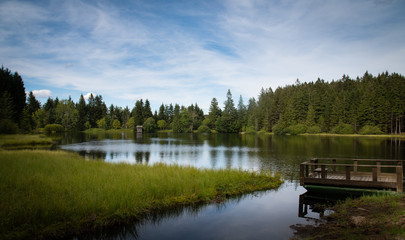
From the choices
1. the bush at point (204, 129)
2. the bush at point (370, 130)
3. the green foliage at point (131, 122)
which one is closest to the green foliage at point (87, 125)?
the green foliage at point (131, 122)

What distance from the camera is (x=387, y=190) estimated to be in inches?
501

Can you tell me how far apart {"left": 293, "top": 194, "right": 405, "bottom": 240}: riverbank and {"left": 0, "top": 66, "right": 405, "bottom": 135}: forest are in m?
55.4

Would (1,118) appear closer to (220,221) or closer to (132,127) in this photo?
(220,221)

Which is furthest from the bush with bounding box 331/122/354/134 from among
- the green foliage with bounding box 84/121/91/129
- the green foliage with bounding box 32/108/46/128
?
the green foliage with bounding box 32/108/46/128

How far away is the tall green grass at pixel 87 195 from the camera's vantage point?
8.45 metres

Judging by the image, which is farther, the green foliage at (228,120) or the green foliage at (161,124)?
the green foliage at (161,124)

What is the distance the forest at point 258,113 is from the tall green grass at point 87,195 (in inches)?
1790

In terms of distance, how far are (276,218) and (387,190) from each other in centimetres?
616

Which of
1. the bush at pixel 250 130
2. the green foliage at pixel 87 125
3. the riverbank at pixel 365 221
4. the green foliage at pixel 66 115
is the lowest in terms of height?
the riverbank at pixel 365 221

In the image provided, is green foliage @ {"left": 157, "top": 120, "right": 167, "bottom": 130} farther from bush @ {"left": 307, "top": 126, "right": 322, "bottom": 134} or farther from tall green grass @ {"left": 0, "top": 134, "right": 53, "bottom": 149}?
tall green grass @ {"left": 0, "top": 134, "right": 53, "bottom": 149}

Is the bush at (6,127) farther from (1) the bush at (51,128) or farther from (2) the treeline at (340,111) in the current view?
(2) the treeline at (340,111)

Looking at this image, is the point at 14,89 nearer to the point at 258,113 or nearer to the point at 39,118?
the point at 39,118

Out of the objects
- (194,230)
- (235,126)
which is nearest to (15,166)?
(194,230)

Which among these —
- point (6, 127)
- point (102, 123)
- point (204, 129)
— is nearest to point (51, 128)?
point (102, 123)
